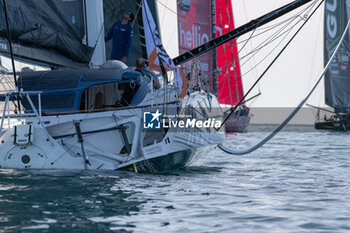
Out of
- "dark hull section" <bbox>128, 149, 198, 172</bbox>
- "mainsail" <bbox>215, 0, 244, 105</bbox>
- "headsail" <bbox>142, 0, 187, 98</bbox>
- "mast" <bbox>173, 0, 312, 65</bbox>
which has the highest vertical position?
"mainsail" <bbox>215, 0, 244, 105</bbox>

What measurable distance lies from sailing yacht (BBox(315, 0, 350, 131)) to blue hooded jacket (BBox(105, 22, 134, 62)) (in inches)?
1336

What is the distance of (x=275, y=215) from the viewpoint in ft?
17.8

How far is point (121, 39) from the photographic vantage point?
10.3 meters

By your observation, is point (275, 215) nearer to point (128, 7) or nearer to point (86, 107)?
point (86, 107)

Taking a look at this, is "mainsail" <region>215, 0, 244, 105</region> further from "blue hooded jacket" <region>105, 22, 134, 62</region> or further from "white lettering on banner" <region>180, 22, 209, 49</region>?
"blue hooded jacket" <region>105, 22, 134, 62</region>

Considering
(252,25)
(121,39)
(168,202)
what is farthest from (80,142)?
(252,25)

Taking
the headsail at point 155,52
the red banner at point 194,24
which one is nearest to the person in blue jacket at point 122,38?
the headsail at point 155,52

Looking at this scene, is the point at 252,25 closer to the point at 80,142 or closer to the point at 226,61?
the point at 80,142

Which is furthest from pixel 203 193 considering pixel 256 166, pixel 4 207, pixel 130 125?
pixel 256 166

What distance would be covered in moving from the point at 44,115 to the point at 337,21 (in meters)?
38.2

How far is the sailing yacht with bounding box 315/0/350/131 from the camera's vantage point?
42.1m

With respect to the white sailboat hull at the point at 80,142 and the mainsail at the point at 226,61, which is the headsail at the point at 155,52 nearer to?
the white sailboat hull at the point at 80,142

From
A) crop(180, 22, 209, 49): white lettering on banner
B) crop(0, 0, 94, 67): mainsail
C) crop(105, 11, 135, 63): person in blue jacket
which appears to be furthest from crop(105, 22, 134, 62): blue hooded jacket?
crop(180, 22, 209, 49): white lettering on banner

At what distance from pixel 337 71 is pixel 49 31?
3764 centimetres
